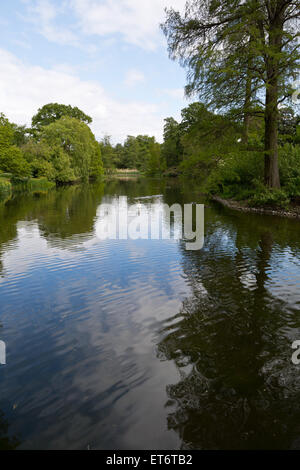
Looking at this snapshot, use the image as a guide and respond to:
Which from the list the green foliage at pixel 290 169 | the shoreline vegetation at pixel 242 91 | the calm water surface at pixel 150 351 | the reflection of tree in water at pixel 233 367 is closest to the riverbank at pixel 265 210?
the shoreline vegetation at pixel 242 91

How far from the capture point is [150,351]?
4.04m

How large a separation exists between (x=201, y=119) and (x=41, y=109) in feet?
188

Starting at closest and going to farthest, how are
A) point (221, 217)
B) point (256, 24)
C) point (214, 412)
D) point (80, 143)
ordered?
point (214, 412) → point (256, 24) → point (221, 217) → point (80, 143)

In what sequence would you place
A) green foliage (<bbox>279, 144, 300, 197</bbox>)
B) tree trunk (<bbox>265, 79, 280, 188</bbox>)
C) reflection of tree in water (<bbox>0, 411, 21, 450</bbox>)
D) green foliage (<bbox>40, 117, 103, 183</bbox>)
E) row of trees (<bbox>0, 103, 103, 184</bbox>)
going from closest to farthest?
reflection of tree in water (<bbox>0, 411, 21, 450</bbox>), tree trunk (<bbox>265, 79, 280, 188</bbox>), green foliage (<bbox>279, 144, 300, 197</bbox>), row of trees (<bbox>0, 103, 103, 184</bbox>), green foliage (<bbox>40, 117, 103, 183</bbox>)

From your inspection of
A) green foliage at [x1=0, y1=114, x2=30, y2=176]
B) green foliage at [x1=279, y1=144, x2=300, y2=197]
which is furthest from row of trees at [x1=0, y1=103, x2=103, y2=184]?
green foliage at [x1=279, y1=144, x2=300, y2=197]

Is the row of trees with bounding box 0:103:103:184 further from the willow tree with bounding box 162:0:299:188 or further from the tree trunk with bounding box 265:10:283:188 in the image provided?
the tree trunk with bounding box 265:10:283:188

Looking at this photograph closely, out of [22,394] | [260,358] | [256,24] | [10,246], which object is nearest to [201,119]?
[256,24]

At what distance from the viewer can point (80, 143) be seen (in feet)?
155

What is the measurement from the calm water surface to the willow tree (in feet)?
30.0

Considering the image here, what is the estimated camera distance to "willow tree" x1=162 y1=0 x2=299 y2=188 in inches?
509

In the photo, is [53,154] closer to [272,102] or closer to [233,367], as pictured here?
[272,102]

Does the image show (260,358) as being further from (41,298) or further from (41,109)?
(41,109)

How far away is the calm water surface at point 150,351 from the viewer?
2.81 metres

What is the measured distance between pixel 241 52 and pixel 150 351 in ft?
46.6
